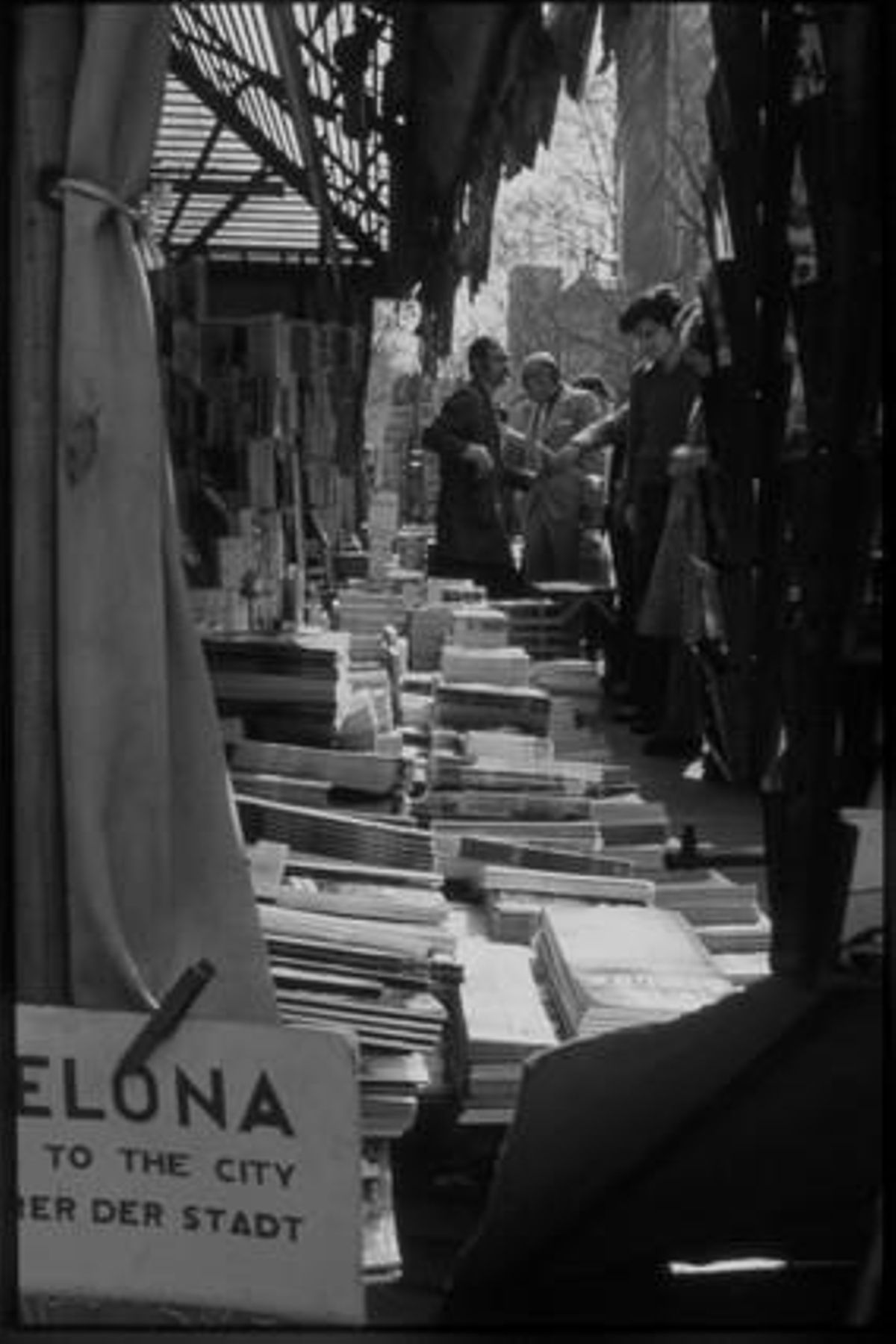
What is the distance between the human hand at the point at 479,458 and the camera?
283 inches

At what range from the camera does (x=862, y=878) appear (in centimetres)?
237

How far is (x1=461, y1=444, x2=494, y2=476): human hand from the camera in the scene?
7.18 m

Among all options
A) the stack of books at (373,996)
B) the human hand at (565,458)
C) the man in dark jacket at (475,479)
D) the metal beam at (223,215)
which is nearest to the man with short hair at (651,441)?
the human hand at (565,458)

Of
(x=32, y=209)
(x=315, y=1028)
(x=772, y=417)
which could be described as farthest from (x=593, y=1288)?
(x=32, y=209)

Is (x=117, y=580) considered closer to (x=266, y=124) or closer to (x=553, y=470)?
(x=553, y=470)

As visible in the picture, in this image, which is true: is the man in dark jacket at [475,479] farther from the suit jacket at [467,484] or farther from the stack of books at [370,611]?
the stack of books at [370,611]

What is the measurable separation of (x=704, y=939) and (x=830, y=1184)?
133 cm

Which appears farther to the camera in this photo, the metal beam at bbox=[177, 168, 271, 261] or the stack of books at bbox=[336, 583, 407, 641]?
the metal beam at bbox=[177, 168, 271, 261]

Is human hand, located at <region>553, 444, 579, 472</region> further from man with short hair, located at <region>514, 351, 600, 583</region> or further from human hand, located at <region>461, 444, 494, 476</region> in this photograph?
human hand, located at <region>461, 444, 494, 476</region>

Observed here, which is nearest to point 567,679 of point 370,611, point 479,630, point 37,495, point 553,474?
point 479,630

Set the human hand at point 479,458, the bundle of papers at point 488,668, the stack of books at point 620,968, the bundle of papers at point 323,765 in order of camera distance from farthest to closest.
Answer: the human hand at point 479,458 < the bundle of papers at point 488,668 < the bundle of papers at point 323,765 < the stack of books at point 620,968

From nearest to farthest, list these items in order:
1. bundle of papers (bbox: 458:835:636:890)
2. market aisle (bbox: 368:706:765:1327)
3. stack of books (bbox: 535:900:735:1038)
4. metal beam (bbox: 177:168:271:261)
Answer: market aisle (bbox: 368:706:765:1327), stack of books (bbox: 535:900:735:1038), bundle of papers (bbox: 458:835:636:890), metal beam (bbox: 177:168:271:261)

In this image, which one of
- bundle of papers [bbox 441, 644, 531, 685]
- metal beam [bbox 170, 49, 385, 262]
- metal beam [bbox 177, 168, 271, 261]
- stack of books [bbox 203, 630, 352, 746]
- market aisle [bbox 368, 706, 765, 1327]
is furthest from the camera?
metal beam [bbox 177, 168, 271, 261]

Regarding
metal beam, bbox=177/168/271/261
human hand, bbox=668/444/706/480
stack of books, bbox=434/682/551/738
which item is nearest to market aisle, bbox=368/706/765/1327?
human hand, bbox=668/444/706/480
